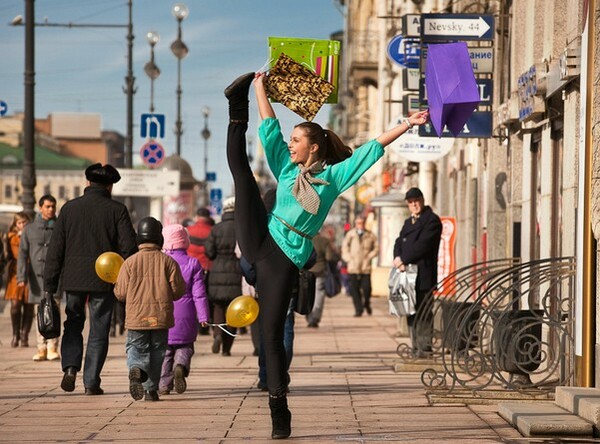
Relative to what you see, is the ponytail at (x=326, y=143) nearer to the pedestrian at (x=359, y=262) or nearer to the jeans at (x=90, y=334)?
the jeans at (x=90, y=334)

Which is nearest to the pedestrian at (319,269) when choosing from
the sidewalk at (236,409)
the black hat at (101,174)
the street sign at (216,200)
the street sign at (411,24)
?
the street sign at (411,24)

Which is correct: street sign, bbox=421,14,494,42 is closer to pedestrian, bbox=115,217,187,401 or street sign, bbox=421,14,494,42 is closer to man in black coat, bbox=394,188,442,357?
man in black coat, bbox=394,188,442,357

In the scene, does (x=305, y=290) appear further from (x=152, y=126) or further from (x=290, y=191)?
(x=152, y=126)

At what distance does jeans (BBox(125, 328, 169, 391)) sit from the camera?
41.0ft

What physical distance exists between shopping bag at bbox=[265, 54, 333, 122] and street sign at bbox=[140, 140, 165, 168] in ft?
75.3

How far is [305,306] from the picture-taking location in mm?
12047

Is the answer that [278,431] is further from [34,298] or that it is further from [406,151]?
[406,151]

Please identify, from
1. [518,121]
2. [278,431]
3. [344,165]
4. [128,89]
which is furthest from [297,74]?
[128,89]

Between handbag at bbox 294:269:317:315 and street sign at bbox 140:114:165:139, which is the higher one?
street sign at bbox 140:114:165:139

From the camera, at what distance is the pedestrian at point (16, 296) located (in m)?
20.1

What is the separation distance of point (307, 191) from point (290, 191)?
4.8 inches

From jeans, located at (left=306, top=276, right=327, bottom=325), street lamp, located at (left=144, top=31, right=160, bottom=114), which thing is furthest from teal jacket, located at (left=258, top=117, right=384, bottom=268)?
street lamp, located at (left=144, top=31, right=160, bottom=114)

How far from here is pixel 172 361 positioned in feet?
44.0

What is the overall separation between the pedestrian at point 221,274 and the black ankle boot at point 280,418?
9324mm
